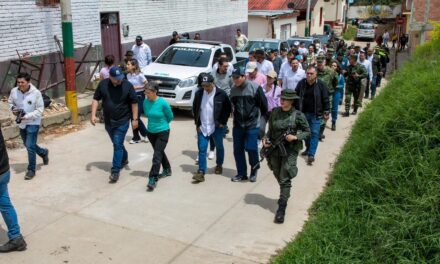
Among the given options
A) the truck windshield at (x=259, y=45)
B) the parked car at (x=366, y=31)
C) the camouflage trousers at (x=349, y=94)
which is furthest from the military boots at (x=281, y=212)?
the parked car at (x=366, y=31)

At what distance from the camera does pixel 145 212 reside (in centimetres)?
633

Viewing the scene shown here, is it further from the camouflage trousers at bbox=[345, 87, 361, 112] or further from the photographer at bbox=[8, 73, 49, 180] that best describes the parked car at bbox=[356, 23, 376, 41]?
the photographer at bbox=[8, 73, 49, 180]

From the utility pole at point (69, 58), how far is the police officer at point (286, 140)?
5879 millimetres

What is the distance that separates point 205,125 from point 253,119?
747mm

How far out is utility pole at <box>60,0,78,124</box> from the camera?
10055mm

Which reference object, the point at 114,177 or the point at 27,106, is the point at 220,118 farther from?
the point at 27,106

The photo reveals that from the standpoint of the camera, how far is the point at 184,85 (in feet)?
37.7

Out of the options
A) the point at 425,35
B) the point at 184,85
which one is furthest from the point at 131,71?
the point at 425,35

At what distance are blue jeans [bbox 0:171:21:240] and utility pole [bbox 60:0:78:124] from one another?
18.5 ft

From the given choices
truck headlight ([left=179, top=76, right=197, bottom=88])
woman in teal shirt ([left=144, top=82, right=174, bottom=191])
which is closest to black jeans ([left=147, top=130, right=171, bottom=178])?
woman in teal shirt ([left=144, top=82, right=174, bottom=191])

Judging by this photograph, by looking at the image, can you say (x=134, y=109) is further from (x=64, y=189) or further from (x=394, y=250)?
(x=394, y=250)

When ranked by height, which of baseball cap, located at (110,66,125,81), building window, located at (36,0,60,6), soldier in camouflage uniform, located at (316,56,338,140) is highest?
building window, located at (36,0,60,6)

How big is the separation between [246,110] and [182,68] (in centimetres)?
535

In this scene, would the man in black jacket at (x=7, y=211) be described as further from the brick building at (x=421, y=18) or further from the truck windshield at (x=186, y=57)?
the brick building at (x=421, y=18)
